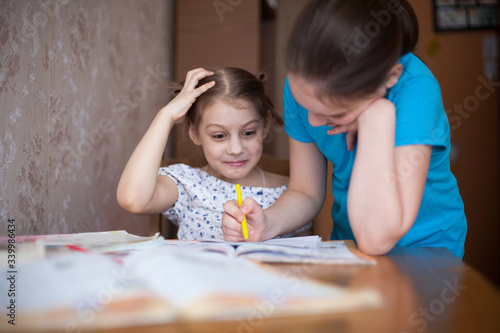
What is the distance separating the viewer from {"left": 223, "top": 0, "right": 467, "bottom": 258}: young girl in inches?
25.1

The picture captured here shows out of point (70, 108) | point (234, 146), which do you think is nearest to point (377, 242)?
point (234, 146)

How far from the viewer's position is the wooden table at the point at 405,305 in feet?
1.22

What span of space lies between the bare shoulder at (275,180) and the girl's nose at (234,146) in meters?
0.24

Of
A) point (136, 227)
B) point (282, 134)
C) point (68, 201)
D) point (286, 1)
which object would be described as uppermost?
point (286, 1)

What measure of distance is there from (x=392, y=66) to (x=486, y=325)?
1.42 ft

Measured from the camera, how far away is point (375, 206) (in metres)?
0.66

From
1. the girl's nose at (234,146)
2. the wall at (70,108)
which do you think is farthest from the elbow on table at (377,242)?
the wall at (70,108)

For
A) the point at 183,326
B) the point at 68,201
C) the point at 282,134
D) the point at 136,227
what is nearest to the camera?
the point at 183,326

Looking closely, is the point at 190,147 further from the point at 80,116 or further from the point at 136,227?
the point at 80,116

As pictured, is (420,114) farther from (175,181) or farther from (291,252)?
(175,181)

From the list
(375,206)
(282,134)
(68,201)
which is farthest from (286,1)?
(375,206)

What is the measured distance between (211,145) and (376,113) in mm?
546

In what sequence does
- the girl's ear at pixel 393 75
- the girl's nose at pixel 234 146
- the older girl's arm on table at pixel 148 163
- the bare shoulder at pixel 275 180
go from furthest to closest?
the bare shoulder at pixel 275 180 < the girl's nose at pixel 234 146 < the older girl's arm on table at pixel 148 163 < the girl's ear at pixel 393 75

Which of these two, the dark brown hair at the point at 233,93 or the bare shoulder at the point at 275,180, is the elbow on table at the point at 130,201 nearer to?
the dark brown hair at the point at 233,93
